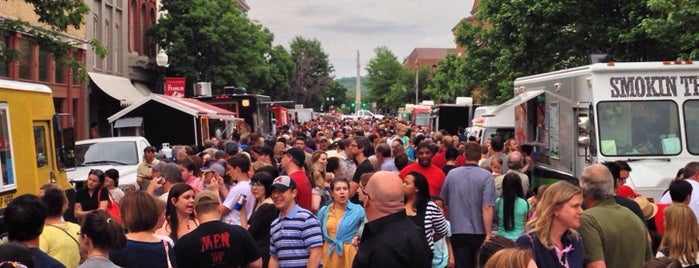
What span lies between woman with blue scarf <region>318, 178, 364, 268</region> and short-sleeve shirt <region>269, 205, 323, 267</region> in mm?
321

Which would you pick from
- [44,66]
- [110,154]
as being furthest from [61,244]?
[44,66]

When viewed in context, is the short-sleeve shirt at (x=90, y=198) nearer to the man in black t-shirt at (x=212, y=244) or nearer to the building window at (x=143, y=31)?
the man in black t-shirt at (x=212, y=244)

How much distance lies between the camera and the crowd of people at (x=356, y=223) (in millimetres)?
5391

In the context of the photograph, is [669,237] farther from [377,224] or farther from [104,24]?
[104,24]

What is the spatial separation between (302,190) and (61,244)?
3146 millimetres

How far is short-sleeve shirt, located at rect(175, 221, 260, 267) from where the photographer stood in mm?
6254

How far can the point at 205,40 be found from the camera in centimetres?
5066

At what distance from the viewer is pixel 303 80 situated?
424 feet

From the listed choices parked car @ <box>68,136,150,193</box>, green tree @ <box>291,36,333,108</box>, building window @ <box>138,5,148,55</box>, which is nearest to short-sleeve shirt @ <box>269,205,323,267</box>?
parked car @ <box>68,136,150,193</box>

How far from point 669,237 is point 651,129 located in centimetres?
721

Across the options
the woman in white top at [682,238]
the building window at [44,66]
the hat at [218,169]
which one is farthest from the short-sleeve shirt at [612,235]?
the building window at [44,66]

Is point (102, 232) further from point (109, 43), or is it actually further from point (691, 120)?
point (109, 43)

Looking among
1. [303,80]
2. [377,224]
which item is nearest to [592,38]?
[377,224]

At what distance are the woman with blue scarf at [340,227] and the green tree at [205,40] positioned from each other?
138ft
